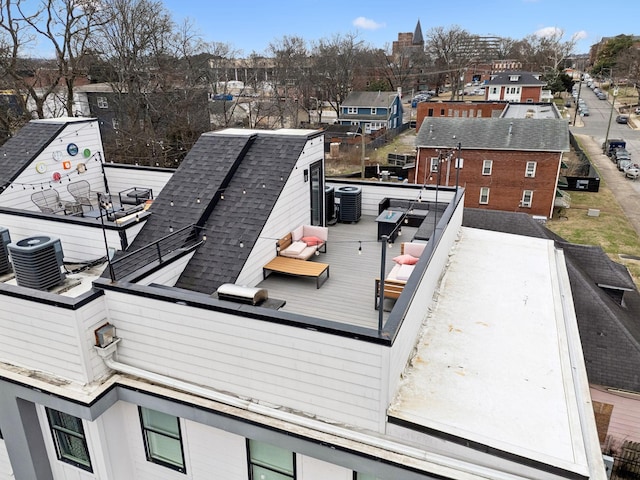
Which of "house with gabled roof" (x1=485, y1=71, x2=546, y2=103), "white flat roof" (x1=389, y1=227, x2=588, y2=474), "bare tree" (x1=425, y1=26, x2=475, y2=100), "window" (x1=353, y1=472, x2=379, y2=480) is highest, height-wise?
"bare tree" (x1=425, y1=26, x2=475, y2=100)

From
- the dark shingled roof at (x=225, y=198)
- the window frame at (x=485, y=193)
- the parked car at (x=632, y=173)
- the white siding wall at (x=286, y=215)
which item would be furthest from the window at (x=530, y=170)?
the dark shingled roof at (x=225, y=198)

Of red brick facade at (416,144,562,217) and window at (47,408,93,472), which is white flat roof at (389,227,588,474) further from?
red brick facade at (416,144,562,217)

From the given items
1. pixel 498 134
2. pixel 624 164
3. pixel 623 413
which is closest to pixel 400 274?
pixel 623 413

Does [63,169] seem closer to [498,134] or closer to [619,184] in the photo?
[498,134]

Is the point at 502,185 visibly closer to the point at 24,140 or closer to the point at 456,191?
the point at 456,191

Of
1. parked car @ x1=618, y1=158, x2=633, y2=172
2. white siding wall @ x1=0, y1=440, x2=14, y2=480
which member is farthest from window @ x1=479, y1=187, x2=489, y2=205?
white siding wall @ x1=0, y1=440, x2=14, y2=480

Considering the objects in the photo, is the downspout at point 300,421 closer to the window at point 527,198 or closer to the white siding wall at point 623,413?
the white siding wall at point 623,413
